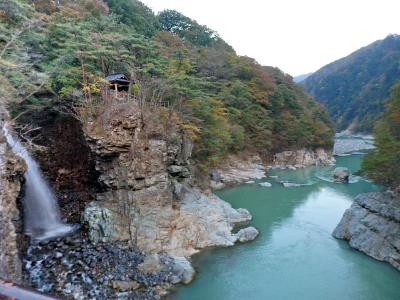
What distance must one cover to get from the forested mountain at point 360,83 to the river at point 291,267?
181ft

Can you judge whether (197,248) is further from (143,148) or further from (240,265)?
(143,148)

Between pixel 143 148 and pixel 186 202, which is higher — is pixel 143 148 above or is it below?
above

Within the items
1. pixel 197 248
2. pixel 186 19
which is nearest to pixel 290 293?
pixel 197 248

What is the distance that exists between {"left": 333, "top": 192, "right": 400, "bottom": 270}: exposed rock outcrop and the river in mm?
387

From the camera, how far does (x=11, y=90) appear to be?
10555 millimetres

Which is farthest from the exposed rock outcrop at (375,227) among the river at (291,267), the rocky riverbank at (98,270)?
the rocky riverbank at (98,270)

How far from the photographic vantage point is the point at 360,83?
87000 mm

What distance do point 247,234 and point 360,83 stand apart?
84.0 meters

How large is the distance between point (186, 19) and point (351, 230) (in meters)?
34.6

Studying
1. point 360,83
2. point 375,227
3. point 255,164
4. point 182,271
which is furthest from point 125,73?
point 360,83

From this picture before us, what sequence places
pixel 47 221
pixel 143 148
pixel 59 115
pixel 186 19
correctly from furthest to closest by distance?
pixel 186 19, pixel 59 115, pixel 143 148, pixel 47 221

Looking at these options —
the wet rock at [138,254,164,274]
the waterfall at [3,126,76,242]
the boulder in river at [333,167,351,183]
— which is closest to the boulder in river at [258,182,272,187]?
the boulder in river at [333,167,351,183]

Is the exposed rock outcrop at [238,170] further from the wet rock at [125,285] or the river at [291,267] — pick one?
the wet rock at [125,285]

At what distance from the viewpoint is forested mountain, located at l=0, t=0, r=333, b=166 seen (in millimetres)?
13477
